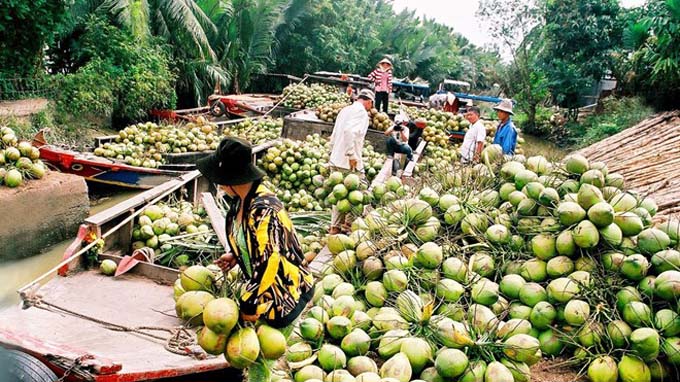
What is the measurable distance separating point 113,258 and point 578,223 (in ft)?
11.5

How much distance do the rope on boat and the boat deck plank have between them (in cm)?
3

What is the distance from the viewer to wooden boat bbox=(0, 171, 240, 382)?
2.55 m

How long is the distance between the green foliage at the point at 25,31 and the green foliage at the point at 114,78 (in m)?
0.71

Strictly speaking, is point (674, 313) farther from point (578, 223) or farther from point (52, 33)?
point (52, 33)

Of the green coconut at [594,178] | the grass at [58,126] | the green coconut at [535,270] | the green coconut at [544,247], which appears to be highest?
the green coconut at [594,178]

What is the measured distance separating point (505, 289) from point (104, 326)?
2.50 m

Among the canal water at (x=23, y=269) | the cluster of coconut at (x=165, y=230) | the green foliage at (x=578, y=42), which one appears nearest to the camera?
the cluster of coconut at (x=165, y=230)

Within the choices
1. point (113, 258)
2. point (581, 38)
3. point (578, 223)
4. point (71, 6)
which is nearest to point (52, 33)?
point (71, 6)

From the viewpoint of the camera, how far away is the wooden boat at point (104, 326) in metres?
2.55

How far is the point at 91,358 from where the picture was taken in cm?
252

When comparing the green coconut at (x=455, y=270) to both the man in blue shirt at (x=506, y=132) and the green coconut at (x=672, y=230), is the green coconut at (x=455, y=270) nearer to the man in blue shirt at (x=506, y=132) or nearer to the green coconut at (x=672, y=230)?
the green coconut at (x=672, y=230)

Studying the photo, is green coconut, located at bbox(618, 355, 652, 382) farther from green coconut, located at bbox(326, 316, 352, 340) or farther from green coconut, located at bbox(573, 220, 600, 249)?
green coconut, located at bbox(326, 316, 352, 340)

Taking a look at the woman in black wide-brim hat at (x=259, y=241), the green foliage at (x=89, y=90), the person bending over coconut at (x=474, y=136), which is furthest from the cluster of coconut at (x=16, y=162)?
A: the person bending over coconut at (x=474, y=136)

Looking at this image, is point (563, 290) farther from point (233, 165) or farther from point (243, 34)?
point (243, 34)
